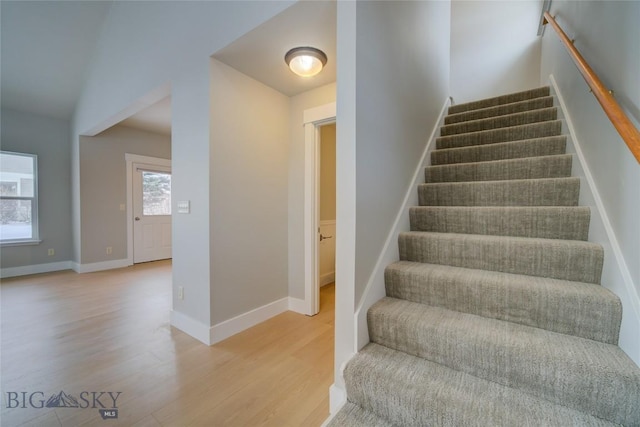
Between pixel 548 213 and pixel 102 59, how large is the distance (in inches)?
213

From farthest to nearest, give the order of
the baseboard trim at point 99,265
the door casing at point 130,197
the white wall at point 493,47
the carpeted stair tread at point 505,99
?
the door casing at point 130,197
the baseboard trim at point 99,265
the white wall at point 493,47
the carpeted stair tread at point 505,99

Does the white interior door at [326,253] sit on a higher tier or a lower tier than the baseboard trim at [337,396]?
higher

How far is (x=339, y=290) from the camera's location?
1.37m

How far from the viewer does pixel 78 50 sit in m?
3.73

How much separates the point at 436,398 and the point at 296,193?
2192mm

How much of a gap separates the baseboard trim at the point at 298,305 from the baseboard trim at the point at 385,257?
145cm

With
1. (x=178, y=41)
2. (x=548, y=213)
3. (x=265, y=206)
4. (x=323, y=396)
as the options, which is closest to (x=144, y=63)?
(x=178, y=41)

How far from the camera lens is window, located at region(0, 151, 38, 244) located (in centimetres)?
407

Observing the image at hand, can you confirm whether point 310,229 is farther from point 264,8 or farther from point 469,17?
point 469,17

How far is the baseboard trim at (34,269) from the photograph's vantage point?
407 cm

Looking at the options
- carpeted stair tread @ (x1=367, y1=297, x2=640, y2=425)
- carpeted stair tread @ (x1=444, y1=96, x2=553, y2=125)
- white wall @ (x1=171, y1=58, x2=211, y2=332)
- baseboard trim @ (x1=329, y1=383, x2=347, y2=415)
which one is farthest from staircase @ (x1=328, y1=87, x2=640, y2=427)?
white wall @ (x1=171, y1=58, x2=211, y2=332)

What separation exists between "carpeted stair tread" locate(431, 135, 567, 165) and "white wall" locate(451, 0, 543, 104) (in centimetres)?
261

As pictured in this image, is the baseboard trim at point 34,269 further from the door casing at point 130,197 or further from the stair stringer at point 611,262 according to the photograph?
the stair stringer at point 611,262

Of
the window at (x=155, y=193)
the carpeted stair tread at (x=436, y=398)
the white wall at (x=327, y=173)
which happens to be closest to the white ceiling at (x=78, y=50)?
the window at (x=155, y=193)
